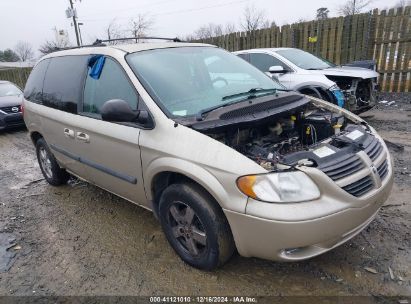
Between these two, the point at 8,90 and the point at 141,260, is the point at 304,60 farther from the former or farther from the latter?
the point at 8,90

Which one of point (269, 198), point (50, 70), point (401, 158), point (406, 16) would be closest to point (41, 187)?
point (50, 70)

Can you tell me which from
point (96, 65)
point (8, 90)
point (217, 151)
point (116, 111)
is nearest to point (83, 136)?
point (96, 65)

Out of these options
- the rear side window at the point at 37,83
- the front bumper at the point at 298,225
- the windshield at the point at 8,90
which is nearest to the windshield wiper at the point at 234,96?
the front bumper at the point at 298,225

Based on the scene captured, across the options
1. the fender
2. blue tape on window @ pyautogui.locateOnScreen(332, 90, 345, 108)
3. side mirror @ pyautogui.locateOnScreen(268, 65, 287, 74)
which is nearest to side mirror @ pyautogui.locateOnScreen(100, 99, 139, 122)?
the fender

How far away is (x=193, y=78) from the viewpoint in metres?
3.28

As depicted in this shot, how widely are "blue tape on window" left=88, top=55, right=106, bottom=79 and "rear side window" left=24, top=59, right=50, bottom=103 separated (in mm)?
1349

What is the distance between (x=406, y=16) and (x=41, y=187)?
34.1ft

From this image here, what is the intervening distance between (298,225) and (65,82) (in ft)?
10.2

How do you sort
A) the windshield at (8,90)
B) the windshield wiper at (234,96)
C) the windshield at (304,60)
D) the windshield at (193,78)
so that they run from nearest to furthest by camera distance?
the windshield wiper at (234,96) < the windshield at (193,78) < the windshield at (304,60) < the windshield at (8,90)

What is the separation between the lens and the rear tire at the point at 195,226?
2.53 m

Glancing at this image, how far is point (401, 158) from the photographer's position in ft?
16.4

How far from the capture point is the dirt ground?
2670 millimetres

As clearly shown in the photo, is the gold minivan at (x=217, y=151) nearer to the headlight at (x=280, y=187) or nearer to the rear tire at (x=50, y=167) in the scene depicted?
the headlight at (x=280, y=187)

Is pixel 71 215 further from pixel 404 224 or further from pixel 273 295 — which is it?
pixel 404 224
